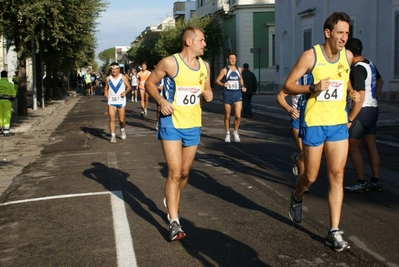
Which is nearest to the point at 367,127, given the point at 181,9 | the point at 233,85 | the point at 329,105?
the point at 329,105

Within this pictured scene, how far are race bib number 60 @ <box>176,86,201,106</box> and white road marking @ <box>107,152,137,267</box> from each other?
53.9 inches

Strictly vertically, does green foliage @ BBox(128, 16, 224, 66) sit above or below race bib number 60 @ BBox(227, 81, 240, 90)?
above

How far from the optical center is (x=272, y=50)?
47406 millimetres

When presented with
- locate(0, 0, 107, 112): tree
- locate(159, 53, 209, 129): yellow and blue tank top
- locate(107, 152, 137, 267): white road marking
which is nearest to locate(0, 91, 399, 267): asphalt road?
locate(107, 152, 137, 267): white road marking

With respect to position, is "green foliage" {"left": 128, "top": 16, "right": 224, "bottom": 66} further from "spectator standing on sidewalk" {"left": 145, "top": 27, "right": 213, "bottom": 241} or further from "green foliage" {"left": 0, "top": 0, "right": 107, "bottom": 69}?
"spectator standing on sidewalk" {"left": 145, "top": 27, "right": 213, "bottom": 241}

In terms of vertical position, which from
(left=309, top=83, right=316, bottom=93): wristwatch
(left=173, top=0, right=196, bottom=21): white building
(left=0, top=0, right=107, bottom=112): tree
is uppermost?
(left=173, top=0, right=196, bottom=21): white building

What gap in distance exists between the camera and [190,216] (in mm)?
6766

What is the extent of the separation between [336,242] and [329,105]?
3.89 feet

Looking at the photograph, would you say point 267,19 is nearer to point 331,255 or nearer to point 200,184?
point 200,184

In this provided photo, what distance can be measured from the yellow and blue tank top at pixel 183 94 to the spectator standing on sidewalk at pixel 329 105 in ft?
2.84

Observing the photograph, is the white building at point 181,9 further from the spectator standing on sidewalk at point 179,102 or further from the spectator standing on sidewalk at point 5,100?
the spectator standing on sidewalk at point 179,102

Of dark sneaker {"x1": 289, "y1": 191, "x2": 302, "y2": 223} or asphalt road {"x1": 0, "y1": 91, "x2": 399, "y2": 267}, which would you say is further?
dark sneaker {"x1": 289, "y1": 191, "x2": 302, "y2": 223}

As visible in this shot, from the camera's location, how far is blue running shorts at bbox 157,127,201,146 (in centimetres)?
584

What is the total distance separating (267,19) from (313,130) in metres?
43.4
